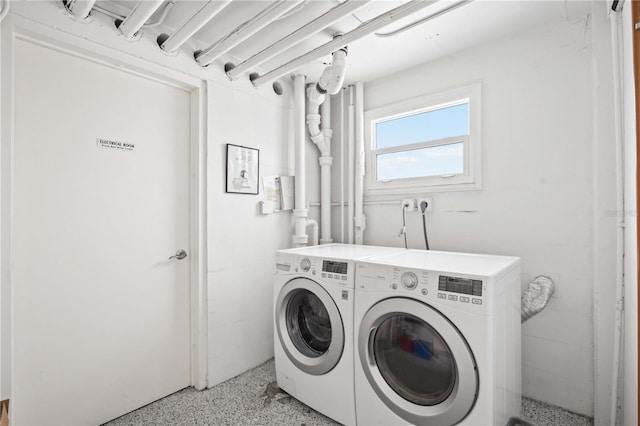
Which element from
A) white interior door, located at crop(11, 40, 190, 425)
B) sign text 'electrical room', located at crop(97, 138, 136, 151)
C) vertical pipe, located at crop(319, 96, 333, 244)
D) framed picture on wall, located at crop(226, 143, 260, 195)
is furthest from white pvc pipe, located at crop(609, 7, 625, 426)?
sign text 'electrical room', located at crop(97, 138, 136, 151)

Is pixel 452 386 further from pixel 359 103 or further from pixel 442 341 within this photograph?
pixel 359 103

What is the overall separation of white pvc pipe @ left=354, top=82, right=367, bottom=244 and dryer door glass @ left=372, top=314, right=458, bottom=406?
1165mm

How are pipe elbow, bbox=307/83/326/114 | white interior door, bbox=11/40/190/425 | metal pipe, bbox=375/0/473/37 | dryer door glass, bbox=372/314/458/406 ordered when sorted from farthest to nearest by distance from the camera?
1. pipe elbow, bbox=307/83/326/114
2. metal pipe, bbox=375/0/473/37
3. white interior door, bbox=11/40/190/425
4. dryer door glass, bbox=372/314/458/406

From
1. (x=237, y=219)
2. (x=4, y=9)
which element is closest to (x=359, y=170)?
(x=237, y=219)

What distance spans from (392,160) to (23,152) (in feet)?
7.51

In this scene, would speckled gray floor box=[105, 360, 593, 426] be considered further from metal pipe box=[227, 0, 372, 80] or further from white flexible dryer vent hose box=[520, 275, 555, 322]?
metal pipe box=[227, 0, 372, 80]

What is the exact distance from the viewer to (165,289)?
1995mm

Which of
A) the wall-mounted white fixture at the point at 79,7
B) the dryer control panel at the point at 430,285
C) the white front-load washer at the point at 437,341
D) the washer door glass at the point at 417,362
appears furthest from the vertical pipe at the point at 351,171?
the wall-mounted white fixture at the point at 79,7

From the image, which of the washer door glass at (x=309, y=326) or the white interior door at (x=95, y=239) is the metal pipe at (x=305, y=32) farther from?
the washer door glass at (x=309, y=326)

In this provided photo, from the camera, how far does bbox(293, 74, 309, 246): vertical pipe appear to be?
254 centimetres

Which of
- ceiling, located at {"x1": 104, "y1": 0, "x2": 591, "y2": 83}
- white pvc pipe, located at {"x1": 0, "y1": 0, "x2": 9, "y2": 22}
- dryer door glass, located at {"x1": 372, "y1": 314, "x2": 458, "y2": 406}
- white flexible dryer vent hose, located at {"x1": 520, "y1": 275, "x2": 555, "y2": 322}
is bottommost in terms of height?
dryer door glass, located at {"x1": 372, "y1": 314, "x2": 458, "y2": 406}

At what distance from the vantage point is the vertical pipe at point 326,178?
2.78 meters

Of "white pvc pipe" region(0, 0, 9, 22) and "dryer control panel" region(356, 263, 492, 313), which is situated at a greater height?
"white pvc pipe" region(0, 0, 9, 22)

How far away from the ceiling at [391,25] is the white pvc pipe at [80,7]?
172 millimetres
